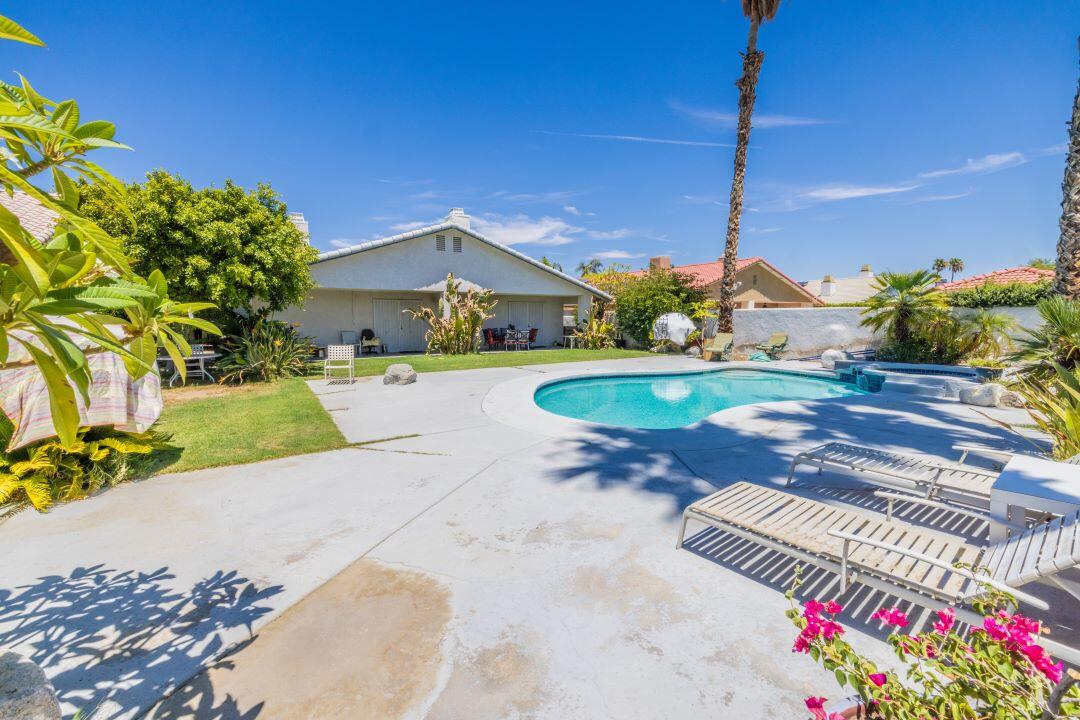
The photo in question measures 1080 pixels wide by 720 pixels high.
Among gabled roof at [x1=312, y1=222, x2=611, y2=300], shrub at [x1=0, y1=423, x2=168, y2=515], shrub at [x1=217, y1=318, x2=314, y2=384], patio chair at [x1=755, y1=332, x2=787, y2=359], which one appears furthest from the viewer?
patio chair at [x1=755, y1=332, x2=787, y2=359]

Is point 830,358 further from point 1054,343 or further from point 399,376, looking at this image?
point 399,376

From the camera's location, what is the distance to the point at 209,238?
441 inches

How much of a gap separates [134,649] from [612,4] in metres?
21.3

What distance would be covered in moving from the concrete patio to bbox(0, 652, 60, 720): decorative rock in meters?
0.82

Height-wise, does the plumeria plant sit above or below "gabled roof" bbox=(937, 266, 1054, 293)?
below

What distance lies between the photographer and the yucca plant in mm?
19344

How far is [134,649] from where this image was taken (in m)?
2.77

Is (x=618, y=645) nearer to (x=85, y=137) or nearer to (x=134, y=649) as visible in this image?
(x=134, y=649)

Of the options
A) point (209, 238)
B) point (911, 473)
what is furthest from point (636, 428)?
point (209, 238)

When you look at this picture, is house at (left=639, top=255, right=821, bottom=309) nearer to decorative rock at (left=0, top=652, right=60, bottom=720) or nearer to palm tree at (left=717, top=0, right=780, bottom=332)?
palm tree at (left=717, top=0, right=780, bottom=332)

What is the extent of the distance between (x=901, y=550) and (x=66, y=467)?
792 centimetres

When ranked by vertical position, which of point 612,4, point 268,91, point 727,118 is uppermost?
point 612,4

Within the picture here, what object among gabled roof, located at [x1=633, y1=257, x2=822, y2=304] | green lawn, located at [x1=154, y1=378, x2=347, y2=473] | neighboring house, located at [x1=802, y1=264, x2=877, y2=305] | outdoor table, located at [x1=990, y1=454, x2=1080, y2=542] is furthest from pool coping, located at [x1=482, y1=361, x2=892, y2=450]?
neighboring house, located at [x1=802, y1=264, x2=877, y2=305]

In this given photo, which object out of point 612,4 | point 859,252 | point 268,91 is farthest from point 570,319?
point 859,252
